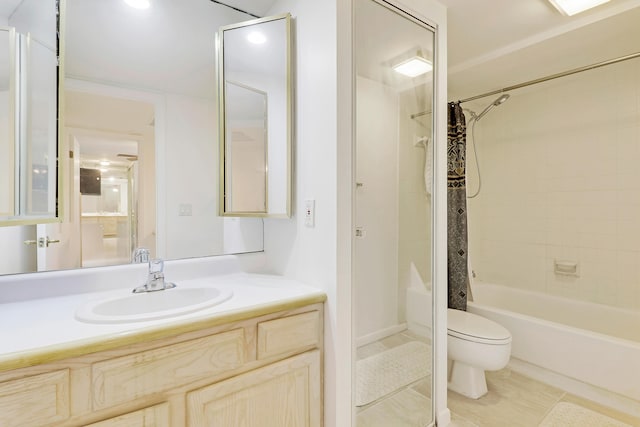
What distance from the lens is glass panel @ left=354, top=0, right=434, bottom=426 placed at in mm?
1409

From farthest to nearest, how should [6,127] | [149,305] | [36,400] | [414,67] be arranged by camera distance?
[414,67] → [149,305] → [6,127] → [36,400]

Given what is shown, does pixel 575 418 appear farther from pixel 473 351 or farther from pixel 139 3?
pixel 139 3

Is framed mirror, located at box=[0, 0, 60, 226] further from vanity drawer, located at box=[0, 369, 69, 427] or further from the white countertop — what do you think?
vanity drawer, located at box=[0, 369, 69, 427]

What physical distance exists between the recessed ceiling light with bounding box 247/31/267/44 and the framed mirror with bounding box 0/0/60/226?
0.77 metres

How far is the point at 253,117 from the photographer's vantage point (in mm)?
1593

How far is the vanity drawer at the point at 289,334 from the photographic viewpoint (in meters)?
1.12

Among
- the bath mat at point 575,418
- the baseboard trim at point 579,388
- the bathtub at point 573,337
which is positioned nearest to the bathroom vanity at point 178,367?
the bathtub at point 573,337

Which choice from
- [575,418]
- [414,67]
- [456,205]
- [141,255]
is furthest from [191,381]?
[456,205]

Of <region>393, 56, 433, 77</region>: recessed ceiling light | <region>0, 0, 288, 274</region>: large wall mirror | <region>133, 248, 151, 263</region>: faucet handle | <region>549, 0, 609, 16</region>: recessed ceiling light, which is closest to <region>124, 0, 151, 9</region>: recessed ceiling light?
<region>0, 0, 288, 274</region>: large wall mirror

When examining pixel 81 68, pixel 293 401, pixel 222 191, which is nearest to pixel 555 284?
pixel 293 401

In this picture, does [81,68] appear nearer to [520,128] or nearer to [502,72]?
[502,72]

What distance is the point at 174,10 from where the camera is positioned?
4.82 feet

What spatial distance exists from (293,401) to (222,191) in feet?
3.35

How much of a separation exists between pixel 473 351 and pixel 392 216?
1.00 m
